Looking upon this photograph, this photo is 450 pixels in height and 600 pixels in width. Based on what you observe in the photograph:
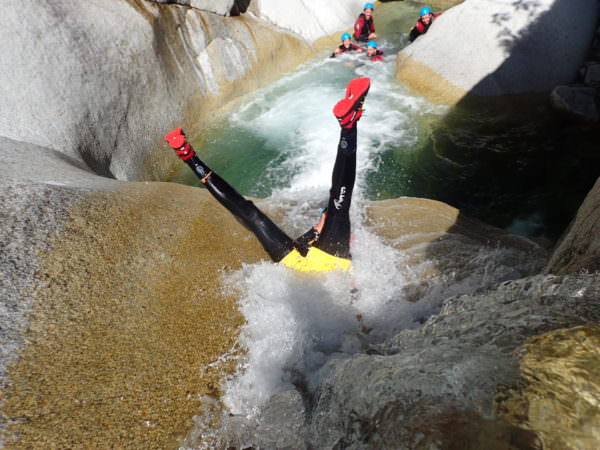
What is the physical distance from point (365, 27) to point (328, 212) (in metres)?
9.90

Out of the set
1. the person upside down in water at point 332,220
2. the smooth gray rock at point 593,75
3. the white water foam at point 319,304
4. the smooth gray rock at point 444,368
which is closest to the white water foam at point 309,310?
the white water foam at point 319,304

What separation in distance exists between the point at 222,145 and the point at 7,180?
416cm

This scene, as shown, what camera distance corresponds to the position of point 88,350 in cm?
221

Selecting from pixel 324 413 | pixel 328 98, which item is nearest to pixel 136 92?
pixel 328 98

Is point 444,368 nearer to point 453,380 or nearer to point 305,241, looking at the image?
point 453,380

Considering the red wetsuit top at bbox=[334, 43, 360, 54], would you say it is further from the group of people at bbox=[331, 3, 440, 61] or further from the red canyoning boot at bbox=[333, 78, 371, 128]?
the red canyoning boot at bbox=[333, 78, 371, 128]

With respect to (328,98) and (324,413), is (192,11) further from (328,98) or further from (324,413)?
(324,413)

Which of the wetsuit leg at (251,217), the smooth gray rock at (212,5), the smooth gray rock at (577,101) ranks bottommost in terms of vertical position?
the smooth gray rock at (577,101)

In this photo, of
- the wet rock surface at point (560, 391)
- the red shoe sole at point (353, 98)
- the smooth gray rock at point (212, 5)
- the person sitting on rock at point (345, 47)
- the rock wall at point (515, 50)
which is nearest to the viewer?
the wet rock surface at point (560, 391)

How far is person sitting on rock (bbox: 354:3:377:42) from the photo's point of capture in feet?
36.0

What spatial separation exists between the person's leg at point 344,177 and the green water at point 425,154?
1.33m

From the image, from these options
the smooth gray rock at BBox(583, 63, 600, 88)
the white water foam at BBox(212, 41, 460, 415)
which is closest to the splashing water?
the white water foam at BBox(212, 41, 460, 415)

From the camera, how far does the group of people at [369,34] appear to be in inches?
383

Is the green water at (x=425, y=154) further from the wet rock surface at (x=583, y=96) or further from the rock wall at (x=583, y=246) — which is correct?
the rock wall at (x=583, y=246)
